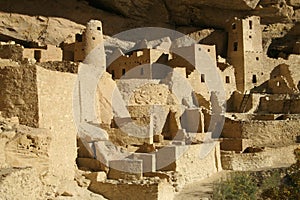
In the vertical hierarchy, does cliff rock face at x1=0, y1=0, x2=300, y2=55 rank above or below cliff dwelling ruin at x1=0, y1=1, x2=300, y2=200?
above

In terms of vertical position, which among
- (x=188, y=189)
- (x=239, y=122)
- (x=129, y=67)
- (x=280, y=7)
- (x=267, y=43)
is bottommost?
(x=188, y=189)

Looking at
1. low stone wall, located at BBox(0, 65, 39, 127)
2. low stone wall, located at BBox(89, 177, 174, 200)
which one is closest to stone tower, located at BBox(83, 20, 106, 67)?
low stone wall, located at BBox(89, 177, 174, 200)

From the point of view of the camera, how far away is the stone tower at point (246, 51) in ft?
80.8

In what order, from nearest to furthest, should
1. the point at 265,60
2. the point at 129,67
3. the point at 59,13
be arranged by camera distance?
1. the point at 129,67
2. the point at 59,13
3. the point at 265,60

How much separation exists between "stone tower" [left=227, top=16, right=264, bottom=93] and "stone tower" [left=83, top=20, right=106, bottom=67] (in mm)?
7790

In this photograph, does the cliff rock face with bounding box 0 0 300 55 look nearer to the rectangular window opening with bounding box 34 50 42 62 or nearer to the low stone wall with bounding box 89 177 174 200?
the rectangular window opening with bounding box 34 50 42 62

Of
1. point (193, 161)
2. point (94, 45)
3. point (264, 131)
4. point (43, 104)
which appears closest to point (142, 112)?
point (193, 161)

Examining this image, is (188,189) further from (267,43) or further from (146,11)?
(267,43)

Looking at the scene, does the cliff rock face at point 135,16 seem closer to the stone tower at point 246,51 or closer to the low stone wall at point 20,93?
the stone tower at point 246,51

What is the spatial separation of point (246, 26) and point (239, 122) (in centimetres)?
785

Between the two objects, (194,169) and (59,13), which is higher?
(59,13)

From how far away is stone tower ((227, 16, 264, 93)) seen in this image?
2462 cm

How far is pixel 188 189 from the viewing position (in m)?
13.5

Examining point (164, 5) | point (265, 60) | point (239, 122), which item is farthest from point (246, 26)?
point (239, 122)
